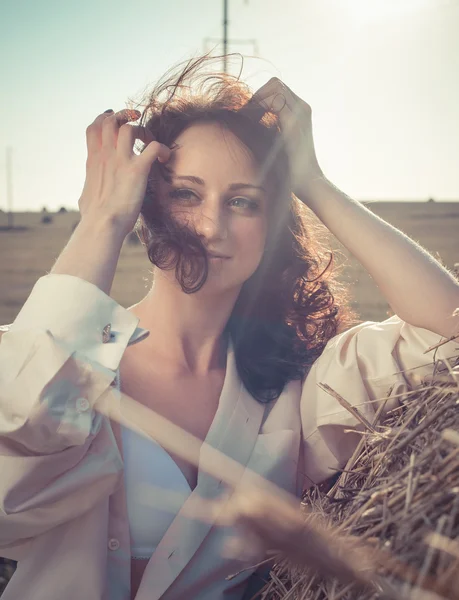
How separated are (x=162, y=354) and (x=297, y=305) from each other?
0.80 m

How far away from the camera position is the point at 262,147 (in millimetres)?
2889

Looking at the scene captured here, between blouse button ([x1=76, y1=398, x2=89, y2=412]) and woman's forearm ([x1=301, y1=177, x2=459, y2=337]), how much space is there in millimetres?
1288

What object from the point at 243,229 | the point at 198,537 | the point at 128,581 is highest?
the point at 243,229

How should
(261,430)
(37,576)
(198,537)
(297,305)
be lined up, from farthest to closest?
(297,305) → (261,430) → (198,537) → (37,576)

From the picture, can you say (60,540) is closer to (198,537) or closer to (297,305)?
(198,537)

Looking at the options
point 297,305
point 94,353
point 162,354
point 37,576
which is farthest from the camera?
point 297,305

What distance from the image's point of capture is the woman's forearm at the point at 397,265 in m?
2.42

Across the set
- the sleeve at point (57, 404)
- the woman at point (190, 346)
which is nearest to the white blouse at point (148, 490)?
the woman at point (190, 346)

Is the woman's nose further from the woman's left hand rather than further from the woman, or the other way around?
the woman's left hand

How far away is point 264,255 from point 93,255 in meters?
1.22

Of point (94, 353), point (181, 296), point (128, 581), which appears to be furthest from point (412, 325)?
point (128, 581)

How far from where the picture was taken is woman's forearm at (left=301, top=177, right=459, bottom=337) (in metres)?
2.42

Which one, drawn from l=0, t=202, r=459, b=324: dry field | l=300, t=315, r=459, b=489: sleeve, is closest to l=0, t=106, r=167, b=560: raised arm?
l=300, t=315, r=459, b=489: sleeve

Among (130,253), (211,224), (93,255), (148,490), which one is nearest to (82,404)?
(93,255)
